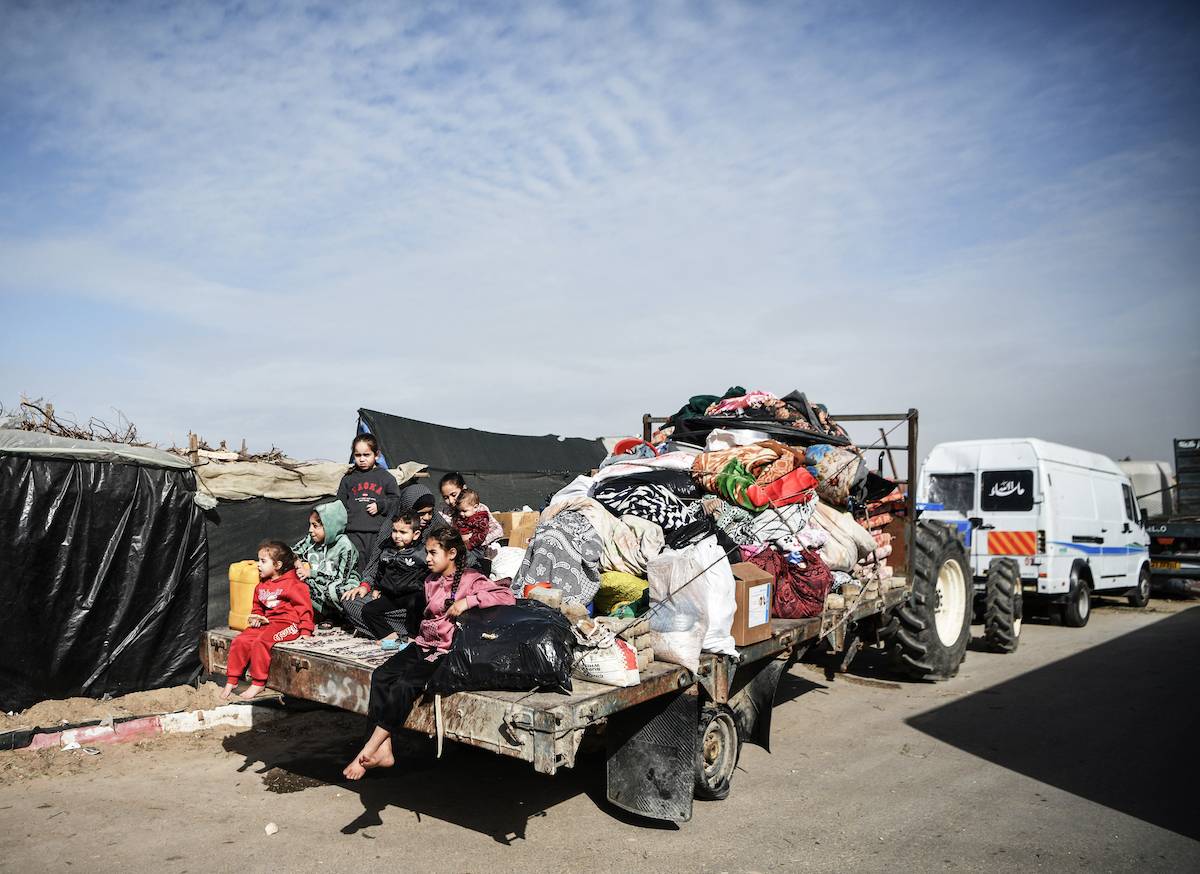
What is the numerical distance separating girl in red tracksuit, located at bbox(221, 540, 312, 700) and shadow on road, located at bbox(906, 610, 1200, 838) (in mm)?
4673

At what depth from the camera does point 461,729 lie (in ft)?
11.6

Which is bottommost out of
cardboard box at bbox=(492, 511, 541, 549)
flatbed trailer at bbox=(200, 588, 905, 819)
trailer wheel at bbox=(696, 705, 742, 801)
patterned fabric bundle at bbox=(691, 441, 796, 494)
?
trailer wheel at bbox=(696, 705, 742, 801)

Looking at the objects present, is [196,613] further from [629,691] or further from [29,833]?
[629,691]

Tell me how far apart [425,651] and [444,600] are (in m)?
0.27

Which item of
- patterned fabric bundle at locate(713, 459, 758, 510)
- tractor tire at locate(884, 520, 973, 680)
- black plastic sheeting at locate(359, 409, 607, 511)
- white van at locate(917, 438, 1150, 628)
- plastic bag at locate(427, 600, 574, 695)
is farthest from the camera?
white van at locate(917, 438, 1150, 628)

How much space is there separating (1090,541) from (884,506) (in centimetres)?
625

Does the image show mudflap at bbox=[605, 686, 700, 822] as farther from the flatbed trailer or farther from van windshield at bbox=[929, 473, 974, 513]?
van windshield at bbox=[929, 473, 974, 513]

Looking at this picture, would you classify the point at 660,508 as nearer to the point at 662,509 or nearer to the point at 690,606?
the point at 662,509

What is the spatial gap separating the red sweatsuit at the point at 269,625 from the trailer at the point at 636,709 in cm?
8

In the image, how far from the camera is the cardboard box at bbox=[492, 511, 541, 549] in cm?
646

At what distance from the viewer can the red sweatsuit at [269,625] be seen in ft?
14.7

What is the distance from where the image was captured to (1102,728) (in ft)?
20.2

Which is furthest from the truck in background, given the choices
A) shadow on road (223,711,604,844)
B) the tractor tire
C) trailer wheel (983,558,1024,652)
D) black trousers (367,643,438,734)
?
black trousers (367,643,438,734)

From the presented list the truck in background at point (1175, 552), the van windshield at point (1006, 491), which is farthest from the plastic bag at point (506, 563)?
the truck in background at point (1175, 552)
